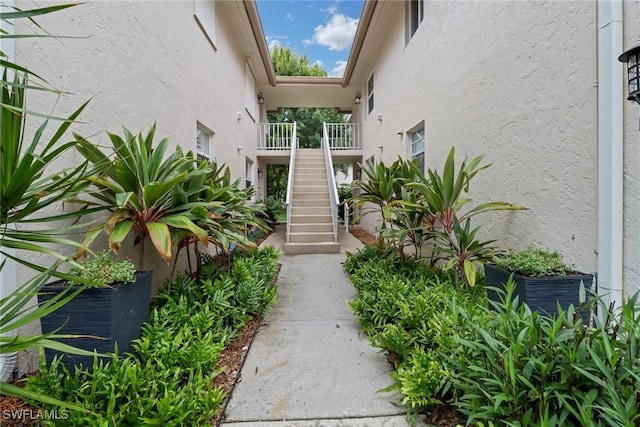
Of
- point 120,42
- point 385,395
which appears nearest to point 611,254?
point 385,395

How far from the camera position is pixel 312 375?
2.20 metres

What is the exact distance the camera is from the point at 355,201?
14.8 feet

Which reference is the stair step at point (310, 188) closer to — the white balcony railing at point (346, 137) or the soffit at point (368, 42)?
the white balcony railing at point (346, 137)

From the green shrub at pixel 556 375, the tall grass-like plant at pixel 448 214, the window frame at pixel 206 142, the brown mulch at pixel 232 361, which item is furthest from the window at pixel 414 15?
the brown mulch at pixel 232 361

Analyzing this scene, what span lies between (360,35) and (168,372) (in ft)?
28.1

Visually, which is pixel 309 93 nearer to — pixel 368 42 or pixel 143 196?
pixel 368 42

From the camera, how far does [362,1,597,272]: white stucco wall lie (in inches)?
93.3

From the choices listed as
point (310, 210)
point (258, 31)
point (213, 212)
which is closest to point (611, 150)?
point (213, 212)

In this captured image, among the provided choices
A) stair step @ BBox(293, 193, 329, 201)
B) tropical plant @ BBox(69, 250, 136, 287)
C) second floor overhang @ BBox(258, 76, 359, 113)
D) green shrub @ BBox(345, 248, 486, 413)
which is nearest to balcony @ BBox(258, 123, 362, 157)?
second floor overhang @ BBox(258, 76, 359, 113)

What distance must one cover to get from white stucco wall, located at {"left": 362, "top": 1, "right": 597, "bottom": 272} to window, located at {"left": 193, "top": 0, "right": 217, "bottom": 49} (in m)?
3.94

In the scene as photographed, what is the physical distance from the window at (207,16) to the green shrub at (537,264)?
5.70 m

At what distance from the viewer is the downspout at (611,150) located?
6.81 ft

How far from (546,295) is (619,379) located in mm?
1026

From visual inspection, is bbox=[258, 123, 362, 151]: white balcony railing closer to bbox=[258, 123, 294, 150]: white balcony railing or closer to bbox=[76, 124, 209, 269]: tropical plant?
bbox=[258, 123, 294, 150]: white balcony railing
